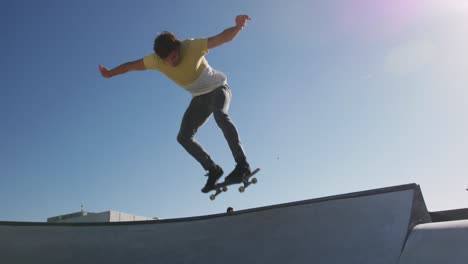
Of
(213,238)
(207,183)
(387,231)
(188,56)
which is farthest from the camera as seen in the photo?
(207,183)

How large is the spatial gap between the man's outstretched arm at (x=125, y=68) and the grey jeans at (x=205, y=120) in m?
0.88

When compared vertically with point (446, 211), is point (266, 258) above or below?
above

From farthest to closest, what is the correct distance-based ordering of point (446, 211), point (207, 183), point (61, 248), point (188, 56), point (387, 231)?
point (446, 211) → point (207, 183) → point (188, 56) → point (61, 248) → point (387, 231)

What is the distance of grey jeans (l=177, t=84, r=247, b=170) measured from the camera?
4.88 metres

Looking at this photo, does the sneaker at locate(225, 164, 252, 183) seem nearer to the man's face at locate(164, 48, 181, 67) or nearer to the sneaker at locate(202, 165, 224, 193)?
the sneaker at locate(202, 165, 224, 193)

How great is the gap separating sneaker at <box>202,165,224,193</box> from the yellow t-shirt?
1149 mm

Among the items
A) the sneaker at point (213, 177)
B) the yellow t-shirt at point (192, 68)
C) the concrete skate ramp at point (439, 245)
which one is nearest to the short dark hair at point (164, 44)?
the yellow t-shirt at point (192, 68)

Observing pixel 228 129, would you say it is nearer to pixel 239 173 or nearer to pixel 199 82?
pixel 239 173

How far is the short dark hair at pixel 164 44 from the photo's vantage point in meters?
4.58

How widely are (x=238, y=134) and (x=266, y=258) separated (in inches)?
85.9

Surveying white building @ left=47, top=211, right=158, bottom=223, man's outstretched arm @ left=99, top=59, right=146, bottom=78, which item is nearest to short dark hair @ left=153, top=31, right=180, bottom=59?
man's outstretched arm @ left=99, top=59, right=146, bottom=78

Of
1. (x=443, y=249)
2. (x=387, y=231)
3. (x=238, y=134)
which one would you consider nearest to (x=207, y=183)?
(x=238, y=134)

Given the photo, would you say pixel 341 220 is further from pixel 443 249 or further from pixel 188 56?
pixel 188 56

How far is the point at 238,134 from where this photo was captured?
195 inches
